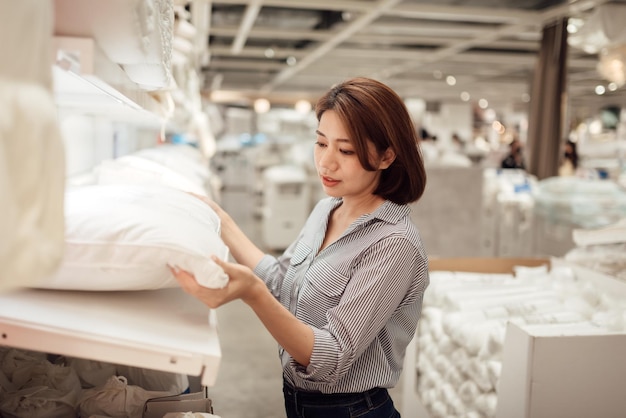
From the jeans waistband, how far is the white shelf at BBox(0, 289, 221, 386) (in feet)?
2.02

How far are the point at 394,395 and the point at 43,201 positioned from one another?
3.62 metres

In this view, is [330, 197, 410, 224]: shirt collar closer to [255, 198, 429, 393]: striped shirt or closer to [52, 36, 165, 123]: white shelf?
[255, 198, 429, 393]: striped shirt

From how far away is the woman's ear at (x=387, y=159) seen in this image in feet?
5.34

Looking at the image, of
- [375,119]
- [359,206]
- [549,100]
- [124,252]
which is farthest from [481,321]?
[549,100]

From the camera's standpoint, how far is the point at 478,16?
6371 millimetres

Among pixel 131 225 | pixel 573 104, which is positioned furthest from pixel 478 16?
pixel 573 104

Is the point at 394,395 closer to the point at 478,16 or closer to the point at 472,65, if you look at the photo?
the point at 478,16

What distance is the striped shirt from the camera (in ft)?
4.76

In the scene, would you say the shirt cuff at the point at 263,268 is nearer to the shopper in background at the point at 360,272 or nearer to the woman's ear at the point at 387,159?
the shopper in background at the point at 360,272

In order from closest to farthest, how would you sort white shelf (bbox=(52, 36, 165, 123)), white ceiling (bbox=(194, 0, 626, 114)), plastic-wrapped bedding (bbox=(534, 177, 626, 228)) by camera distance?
white shelf (bbox=(52, 36, 165, 123)) → plastic-wrapped bedding (bbox=(534, 177, 626, 228)) → white ceiling (bbox=(194, 0, 626, 114))

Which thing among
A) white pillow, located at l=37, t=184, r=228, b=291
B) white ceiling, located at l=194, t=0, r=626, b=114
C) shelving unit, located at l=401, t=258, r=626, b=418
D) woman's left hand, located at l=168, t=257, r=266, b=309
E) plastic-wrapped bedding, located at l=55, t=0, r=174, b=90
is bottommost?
shelving unit, located at l=401, t=258, r=626, b=418

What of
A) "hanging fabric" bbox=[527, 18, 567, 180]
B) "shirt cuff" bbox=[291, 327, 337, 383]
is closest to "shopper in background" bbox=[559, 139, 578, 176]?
"hanging fabric" bbox=[527, 18, 567, 180]

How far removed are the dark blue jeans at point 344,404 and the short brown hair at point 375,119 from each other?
59 centimetres

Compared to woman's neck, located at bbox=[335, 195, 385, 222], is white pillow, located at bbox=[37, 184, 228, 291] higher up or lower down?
lower down
